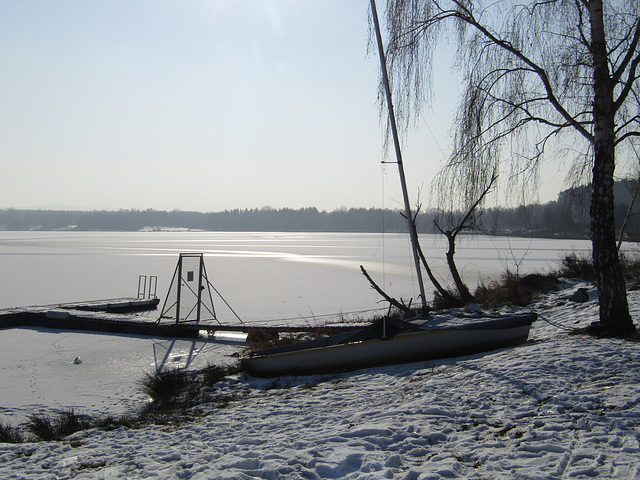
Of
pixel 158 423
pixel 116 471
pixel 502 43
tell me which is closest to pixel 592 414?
pixel 116 471

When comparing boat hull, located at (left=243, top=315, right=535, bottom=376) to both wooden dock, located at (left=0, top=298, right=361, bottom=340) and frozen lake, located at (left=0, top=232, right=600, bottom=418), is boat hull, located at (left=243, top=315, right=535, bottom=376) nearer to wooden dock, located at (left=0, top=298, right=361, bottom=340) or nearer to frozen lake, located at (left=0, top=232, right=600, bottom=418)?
frozen lake, located at (left=0, top=232, right=600, bottom=418)

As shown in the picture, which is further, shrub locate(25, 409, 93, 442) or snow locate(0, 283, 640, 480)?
shrub locate(25, 409, 93, 442)

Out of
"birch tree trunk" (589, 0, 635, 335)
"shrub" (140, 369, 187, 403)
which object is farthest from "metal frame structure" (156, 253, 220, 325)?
"birch tree trunk" (589, 0, 635, 335)

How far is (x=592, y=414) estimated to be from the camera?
3.96 m

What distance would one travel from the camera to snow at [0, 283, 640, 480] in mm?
3488

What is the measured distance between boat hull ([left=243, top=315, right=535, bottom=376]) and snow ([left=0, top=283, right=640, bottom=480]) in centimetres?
84

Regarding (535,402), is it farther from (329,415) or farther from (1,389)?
(1,389)

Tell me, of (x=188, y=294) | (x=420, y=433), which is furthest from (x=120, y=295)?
(x=420, y=433)

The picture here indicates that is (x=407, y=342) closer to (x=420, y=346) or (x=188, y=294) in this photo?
(x=420, y=346)

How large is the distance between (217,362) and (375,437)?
6323 mm

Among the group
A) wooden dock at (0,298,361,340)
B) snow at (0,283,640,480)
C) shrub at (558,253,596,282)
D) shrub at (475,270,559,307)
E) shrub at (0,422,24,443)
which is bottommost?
wooden dock at (0,298,361,340)

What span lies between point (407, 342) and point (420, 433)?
2.96 meters

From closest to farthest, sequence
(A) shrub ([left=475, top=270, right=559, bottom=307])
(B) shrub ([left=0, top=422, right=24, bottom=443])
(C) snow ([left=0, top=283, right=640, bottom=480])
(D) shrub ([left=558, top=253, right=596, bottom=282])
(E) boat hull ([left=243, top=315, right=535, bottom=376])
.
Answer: (C) snow ([left=0, top=283, right=640, bottom=480])
(B) shrub ([left=0, top=422, right=24, bottom=443])
(E) boat hull ([left=243, top=315, right=535, bottom=376])
(A) shrub ([left=475, top=270, right=559, bottom=307])
(D) shrub ([left=558, top=253, right=596, bottom=282])

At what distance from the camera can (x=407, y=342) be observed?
6996mm
